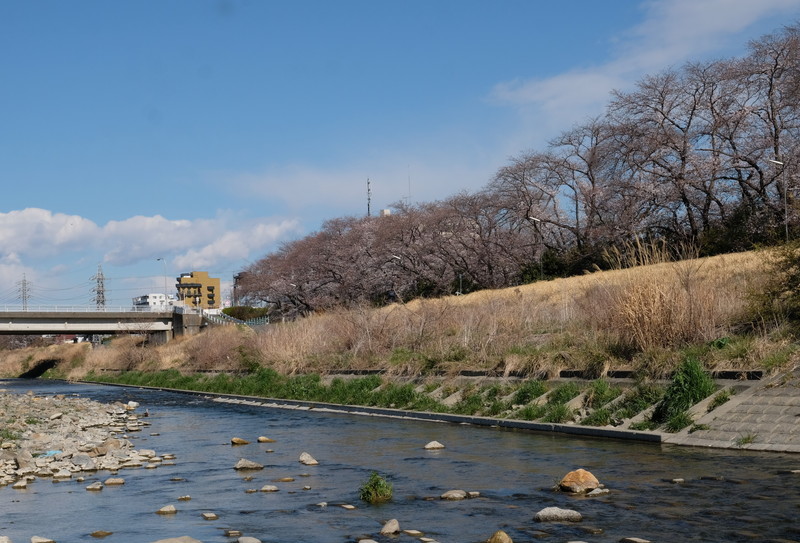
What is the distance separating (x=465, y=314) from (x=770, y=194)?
109ft

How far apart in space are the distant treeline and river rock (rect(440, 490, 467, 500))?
27.7m

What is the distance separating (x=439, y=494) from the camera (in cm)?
1297

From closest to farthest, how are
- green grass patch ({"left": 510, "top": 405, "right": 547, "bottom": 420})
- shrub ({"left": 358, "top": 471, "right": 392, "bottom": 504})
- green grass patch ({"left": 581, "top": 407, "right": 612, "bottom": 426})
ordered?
shrub ({"left": 358, "top": 471, "right": 392, "bottom": 504}), green grass patch ({"left": 581, "top": 407, "right": 612, "bottom": 426}), green grass patch ({"left": 510, "top": 405, "right": 547, "bottom": 420})

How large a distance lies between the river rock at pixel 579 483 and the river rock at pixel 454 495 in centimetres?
149

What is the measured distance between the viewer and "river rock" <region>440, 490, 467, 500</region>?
12.5 m

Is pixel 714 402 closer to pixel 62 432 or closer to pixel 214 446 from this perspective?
→ pixel 214 446

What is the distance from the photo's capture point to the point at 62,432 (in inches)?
912

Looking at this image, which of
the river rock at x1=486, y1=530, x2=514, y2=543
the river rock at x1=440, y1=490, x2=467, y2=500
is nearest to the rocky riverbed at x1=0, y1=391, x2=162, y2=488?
the river rock at x1=440, y1=490, x2=467, y2=500

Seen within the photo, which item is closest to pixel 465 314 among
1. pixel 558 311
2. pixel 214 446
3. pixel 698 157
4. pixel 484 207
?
pixel 558 311

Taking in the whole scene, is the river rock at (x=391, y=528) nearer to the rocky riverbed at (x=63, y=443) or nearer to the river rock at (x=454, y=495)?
the river rock at (x=454, y=495)

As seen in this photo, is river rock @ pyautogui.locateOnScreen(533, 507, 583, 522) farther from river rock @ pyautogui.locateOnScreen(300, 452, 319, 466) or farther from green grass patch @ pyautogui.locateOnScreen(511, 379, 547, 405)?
green grass patch @ pyautogui.locateOnScreen(511, 379, 547, 405)

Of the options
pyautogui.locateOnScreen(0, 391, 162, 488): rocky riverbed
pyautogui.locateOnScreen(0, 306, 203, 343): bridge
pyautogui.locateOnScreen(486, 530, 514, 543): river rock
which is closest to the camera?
pyautogui.locateOnScreen(486, 530, 514, 543): river rock

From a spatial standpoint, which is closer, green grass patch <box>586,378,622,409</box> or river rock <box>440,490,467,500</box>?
river rock <box>440,490,467,500</box>

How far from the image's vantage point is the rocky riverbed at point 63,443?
53.5 ft
